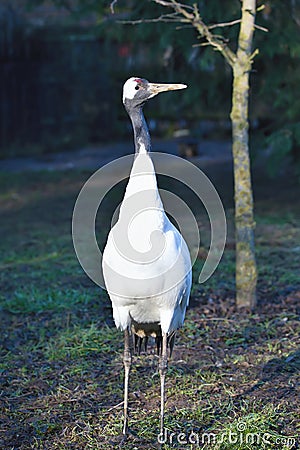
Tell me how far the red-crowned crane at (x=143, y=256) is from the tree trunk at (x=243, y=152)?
1813mm

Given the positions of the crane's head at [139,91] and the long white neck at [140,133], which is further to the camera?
the crane's head at [139,91]

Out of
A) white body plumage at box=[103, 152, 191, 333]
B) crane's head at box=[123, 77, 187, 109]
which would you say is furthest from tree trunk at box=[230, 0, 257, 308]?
white body plumage at box=[103, 152, 191, 333]

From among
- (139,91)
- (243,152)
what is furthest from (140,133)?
(243,152)

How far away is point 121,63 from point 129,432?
50.8 feet

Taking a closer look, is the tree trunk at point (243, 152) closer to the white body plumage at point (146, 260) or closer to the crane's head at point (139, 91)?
the crane's head at point (139, 91)

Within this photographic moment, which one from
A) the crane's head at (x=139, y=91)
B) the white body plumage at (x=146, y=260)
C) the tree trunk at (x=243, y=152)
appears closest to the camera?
the white body plumage at (x=146, y=260)

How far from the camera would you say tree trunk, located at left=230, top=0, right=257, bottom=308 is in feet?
19.7

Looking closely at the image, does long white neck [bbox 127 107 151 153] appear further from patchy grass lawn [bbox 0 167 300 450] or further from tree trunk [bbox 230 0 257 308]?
tree trunk [bbox 230 0 257 308]

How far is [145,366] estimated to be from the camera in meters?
5.22

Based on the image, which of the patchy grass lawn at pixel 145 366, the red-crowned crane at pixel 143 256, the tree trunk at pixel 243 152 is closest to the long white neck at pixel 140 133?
the red-crowned crane at pixel 143 256

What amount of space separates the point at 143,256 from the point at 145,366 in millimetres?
1523

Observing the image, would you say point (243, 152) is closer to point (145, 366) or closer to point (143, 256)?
point (145, 366)

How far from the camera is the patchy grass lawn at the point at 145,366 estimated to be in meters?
4.23

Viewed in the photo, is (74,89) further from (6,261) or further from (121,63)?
(6,261)
